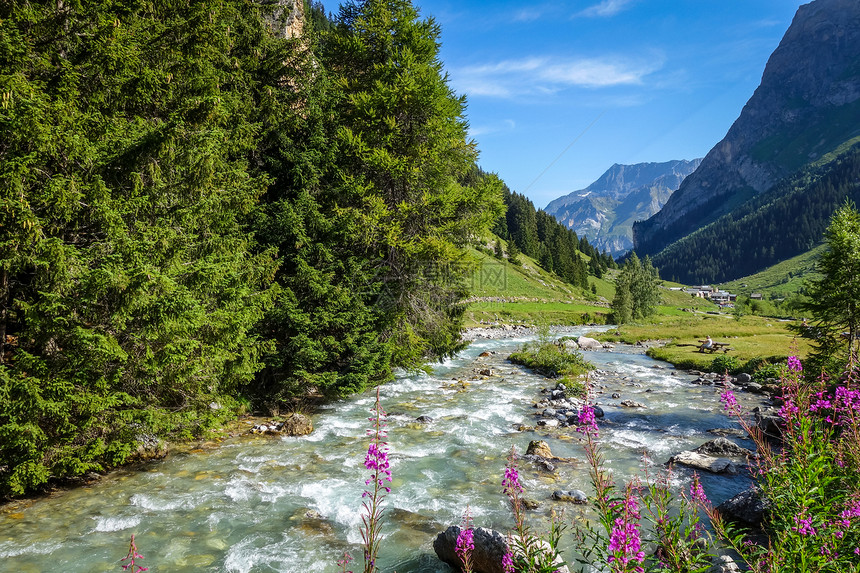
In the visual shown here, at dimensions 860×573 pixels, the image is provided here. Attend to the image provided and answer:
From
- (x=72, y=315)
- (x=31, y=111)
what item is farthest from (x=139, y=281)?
(x=31, y=111)

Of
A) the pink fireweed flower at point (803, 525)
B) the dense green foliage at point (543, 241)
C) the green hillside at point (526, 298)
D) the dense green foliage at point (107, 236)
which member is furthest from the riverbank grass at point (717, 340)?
the dense green foliage at point (543, 241)

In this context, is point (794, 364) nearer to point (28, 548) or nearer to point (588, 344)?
point (28, 548)

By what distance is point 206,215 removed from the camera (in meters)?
11.0

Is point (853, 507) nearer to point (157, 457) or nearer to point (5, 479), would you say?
point (5, 479)

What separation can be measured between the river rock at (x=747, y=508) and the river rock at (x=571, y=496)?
2461 millimetres

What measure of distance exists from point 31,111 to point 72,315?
347 cm

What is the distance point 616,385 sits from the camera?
22.7 m

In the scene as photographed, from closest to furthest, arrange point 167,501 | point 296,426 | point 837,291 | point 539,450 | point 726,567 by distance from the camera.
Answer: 1. point 726,567
2. point 167,501
3. point 539,450
4. point 296,426
5. point 837,291

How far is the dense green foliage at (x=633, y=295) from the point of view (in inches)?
2862

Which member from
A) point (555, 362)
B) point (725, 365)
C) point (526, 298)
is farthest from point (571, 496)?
point (526, 298)

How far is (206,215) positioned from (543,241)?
13834cm

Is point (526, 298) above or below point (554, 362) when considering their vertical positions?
above

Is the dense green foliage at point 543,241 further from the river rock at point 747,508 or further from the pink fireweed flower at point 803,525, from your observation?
the pink fireweed flower at point 803,525

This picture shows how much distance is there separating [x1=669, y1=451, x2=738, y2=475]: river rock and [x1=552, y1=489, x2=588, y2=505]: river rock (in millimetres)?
3214
